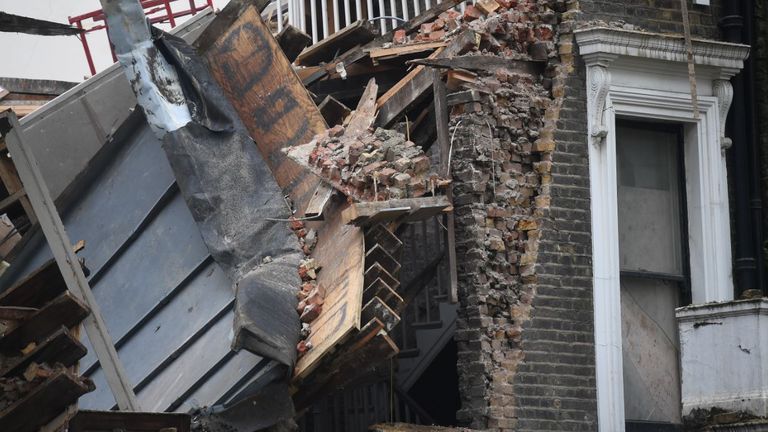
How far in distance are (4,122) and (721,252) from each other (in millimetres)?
6080

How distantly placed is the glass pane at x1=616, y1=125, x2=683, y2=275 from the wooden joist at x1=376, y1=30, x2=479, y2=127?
1.64 metres

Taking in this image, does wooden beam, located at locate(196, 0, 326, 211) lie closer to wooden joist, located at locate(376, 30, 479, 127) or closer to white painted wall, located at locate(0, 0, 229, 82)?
wooden joist, located at locate(376, 30, 479, 127)

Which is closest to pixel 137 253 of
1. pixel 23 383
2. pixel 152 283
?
pixel 152 283

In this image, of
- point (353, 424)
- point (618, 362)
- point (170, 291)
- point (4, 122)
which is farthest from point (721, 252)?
point (4, 122)

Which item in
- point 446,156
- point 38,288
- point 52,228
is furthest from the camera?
point 446,156

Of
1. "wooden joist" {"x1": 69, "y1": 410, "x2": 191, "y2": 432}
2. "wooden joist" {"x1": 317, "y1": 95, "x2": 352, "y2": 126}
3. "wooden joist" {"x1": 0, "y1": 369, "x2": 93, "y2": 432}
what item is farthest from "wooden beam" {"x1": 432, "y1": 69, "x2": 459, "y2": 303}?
"wooden joist" {"x1": 0, "y1": 369, "x2": 93, "y2": 432}

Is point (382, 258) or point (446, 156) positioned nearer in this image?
point (382, 258)

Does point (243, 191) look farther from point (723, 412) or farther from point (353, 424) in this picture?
point (723, 412)

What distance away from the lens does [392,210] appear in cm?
1198

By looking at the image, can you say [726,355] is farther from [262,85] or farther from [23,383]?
[23,383]

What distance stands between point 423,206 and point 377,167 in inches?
18.4

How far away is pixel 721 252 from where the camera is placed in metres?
13.8

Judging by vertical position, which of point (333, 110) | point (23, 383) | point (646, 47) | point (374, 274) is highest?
point (646, 47)

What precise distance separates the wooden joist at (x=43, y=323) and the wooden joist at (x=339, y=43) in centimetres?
477
